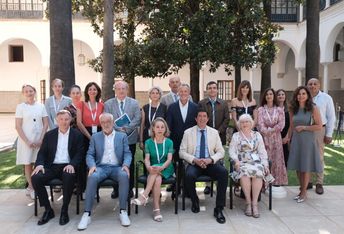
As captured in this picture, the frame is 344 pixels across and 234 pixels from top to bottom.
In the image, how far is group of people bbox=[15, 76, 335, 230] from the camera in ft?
18.0

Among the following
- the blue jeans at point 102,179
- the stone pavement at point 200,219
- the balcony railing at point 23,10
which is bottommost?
the stone pavement at point 200,219

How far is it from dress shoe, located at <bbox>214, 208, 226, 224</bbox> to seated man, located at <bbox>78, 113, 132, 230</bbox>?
1239 millimetres

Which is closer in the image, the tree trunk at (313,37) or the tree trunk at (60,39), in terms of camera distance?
the tree trunk at (60,39)

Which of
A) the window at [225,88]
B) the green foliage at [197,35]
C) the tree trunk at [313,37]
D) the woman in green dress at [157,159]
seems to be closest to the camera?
the woman in green dress at [157,159]

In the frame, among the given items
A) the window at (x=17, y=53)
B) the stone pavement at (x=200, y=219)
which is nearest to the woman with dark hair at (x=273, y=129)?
the stone pavement at (x=200, y=219)

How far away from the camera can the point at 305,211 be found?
19.1ft

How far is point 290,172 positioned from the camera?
28.4ft

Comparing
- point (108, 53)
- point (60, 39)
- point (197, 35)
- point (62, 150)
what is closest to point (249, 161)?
point (62, 150)

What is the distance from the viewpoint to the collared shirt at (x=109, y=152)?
5.64 metres

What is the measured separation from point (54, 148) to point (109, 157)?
2.66ft

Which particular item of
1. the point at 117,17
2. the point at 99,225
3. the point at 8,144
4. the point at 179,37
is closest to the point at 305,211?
the point at 99,225

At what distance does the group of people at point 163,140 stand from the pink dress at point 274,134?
0.02 metres

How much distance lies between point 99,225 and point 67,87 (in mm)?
3737

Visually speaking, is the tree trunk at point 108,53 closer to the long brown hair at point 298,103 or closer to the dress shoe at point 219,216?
the long brown hair at point 298,103
